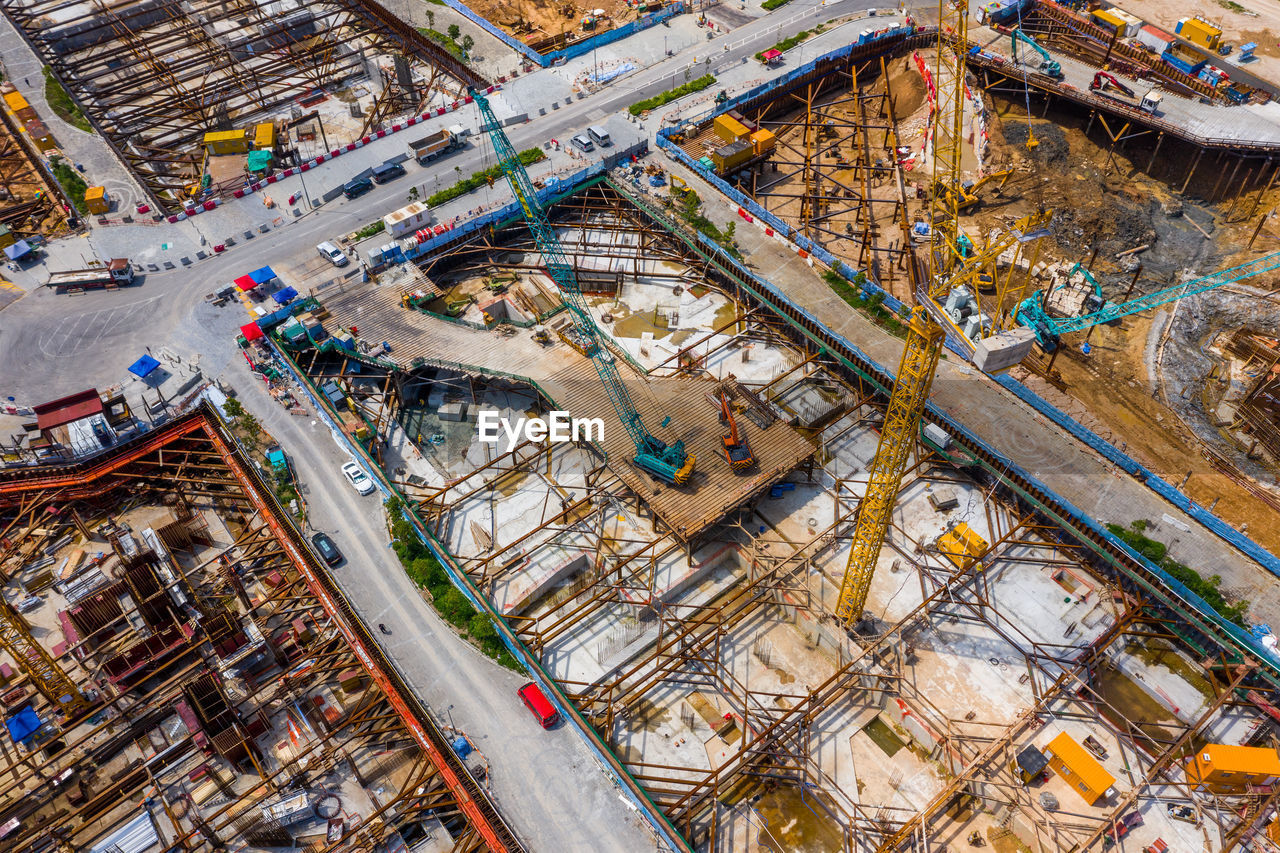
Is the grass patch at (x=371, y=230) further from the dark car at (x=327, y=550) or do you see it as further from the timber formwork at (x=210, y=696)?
the dark car at (x=327, y=550)

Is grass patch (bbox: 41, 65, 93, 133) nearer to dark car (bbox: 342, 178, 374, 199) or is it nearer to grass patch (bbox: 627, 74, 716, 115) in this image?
dark car (bbox: 342, 178, 374, 199)

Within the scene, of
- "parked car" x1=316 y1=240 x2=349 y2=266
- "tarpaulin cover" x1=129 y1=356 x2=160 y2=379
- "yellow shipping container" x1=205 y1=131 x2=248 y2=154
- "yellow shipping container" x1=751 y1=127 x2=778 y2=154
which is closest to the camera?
"tarpaulin cover" x1=129 y1=356 x2=160 y2=379

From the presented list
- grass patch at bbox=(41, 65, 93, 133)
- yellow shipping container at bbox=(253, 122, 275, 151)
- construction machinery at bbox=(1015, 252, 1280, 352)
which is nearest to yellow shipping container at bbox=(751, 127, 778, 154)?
construction machinery at bbox=(1015, 252, 1280, 352)

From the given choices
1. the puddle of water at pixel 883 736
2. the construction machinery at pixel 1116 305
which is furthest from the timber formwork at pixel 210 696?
the construction machinery at pixel 1116 305

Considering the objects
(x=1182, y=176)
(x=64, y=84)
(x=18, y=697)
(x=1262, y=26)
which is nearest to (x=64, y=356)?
(x=18, y=697)

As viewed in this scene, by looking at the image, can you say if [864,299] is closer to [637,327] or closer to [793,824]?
[637,327]

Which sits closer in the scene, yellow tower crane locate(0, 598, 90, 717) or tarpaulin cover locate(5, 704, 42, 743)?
yellow tower crane locate(0, 598, 90, 717)

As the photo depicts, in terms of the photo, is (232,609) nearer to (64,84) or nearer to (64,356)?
(64,356)
